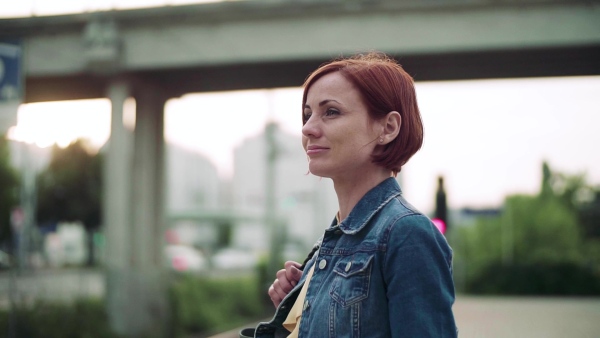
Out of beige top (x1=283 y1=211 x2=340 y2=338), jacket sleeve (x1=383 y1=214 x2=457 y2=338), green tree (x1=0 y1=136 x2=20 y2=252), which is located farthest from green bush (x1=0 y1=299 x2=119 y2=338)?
green tree (x1=0 y1=136 x2=20 y2=252)

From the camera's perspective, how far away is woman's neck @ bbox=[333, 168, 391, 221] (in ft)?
6.20

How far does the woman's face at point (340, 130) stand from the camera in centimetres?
186

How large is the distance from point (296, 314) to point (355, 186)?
14.9 inches

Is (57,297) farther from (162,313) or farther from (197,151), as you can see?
(197,151)

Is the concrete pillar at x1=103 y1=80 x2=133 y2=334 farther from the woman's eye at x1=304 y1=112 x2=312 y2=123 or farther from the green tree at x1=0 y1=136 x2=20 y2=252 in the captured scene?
the green tree at x1=0 y1=136 x2=20 y2=252

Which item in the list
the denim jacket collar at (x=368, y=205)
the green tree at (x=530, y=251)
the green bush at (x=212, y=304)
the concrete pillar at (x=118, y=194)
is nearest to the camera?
the denim jacket collar at (x=368, y=205)

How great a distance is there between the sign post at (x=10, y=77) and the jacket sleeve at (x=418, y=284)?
4.95 meters

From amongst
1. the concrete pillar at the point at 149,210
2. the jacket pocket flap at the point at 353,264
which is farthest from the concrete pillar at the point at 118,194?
the jacket pocket flap at the point at 353,264

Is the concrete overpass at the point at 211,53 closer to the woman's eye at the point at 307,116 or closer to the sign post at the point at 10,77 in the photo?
the sign post at the point at 10,77

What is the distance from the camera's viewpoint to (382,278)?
1645 millimetres

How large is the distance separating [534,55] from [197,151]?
67349 mm

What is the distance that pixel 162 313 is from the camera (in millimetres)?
14906

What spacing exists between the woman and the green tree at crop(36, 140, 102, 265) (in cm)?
4530

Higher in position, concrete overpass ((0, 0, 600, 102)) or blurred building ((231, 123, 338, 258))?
concrete overpass ((0, 0, 600, 102))
